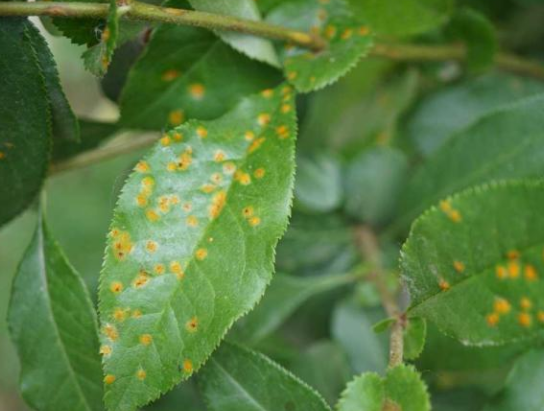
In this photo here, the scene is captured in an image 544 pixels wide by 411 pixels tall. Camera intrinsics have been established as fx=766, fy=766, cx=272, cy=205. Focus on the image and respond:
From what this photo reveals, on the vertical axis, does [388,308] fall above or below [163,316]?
below

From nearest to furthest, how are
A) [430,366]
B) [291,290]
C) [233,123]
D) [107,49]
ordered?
[107,49] → [233,123] → [430,366] → [291,290]

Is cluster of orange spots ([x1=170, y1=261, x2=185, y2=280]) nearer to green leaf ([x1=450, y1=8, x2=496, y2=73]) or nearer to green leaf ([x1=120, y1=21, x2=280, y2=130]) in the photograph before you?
green leaf ([x1=120, y1=21, x2=280, y2=130])

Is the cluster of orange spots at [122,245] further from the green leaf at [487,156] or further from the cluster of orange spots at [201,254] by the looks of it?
the green leaf at [487,156]

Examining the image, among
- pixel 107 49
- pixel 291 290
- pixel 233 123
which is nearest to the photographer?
pixel 107 49

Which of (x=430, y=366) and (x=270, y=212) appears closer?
(x=270, y=212)

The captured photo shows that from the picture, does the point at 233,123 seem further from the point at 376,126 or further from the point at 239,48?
the point at 376,126

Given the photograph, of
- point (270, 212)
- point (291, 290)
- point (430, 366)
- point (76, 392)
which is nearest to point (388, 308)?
point (430, 366)

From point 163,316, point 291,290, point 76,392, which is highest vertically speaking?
point 163,316

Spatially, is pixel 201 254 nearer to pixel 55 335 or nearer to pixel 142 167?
pixel 142 167
